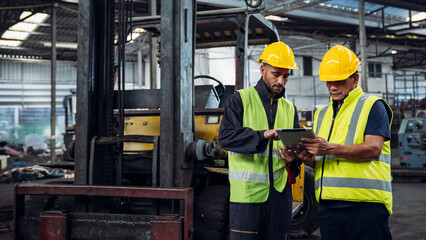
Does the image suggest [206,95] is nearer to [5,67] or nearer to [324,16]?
[324,16]

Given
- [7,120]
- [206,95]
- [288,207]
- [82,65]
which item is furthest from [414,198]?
[7,120]

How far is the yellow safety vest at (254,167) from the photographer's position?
8.84 ft

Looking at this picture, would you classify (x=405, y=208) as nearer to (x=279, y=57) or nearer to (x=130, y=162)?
(x=130, y=162)

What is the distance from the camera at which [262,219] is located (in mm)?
2705

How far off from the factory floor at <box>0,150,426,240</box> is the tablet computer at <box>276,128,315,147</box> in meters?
3.26

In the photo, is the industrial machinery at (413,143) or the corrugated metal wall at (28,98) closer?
the industrial machinery at (413,143)

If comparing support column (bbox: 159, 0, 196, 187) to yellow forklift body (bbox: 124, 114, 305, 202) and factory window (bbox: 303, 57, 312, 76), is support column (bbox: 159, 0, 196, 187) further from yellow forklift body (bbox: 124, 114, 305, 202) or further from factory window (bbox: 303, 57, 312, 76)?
factory window (bbox: 303, 57, 312, 76)

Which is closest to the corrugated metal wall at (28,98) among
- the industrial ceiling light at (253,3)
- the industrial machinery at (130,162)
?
the industrial machinery at (130,162)

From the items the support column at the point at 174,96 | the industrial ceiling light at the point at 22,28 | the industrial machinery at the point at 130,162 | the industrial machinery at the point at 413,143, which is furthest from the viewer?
the industrial ceiling light at the point at 22,28

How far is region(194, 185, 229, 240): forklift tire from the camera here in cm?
346

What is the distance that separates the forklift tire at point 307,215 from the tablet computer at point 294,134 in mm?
2908

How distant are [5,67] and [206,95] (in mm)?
26447

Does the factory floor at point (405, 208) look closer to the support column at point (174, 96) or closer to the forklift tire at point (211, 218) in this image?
the forklift tire at point (211, 218)

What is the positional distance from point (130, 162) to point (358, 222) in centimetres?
216
